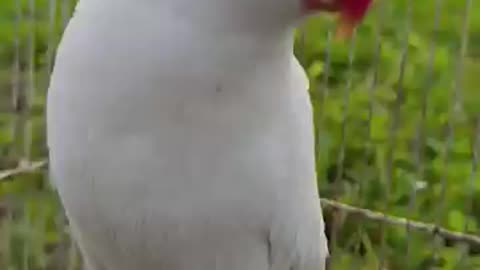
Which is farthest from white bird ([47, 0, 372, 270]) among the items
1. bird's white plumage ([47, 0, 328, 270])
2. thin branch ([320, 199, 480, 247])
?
thin branch ([320, 199, 480, 247])

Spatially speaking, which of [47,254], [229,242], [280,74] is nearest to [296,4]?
[280,74]

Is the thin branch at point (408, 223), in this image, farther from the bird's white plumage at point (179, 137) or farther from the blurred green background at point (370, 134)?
the bird's white plumage at point (179, 137)

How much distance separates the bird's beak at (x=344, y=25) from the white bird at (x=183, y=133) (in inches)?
1.1

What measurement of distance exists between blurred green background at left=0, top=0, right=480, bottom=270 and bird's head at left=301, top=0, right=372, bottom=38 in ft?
1.74

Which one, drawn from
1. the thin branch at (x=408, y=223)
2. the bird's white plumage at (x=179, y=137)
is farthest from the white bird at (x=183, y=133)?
the thin branch at (x=408, y=223)

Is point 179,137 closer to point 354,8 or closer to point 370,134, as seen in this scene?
point 354,8

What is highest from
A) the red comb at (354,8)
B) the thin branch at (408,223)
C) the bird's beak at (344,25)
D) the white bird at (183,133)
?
the red comb at (354,8)

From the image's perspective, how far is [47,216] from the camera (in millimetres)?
1190

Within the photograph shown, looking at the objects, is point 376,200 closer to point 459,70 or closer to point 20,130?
point 459,70

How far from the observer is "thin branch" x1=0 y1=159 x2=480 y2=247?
1.15m

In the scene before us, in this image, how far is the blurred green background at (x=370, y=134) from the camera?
3.88 feet

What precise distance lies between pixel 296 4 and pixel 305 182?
16cm

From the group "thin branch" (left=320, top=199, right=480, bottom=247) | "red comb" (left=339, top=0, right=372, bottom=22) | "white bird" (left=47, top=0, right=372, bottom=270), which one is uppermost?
"red comb" (left=339, top=0, right=372, bottom=22)

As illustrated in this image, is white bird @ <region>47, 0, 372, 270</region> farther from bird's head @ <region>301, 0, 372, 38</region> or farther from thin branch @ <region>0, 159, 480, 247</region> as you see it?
thin branch @ <region>0, 159, 480, 247</region>
